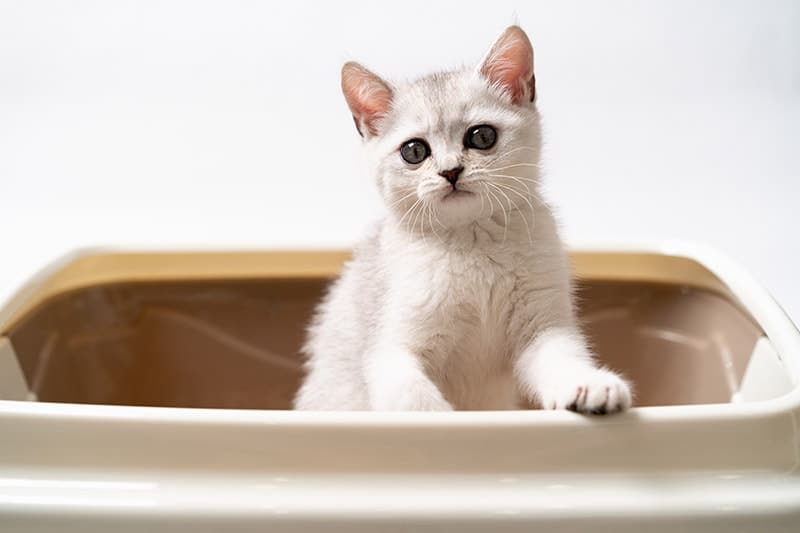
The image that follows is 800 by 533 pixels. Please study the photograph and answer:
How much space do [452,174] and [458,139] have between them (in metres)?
0.07

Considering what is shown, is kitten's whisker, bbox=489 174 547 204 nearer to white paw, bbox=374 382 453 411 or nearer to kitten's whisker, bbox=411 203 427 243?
kitten's whisker, bbox=411 203 427 243

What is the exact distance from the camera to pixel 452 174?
1.08 metres

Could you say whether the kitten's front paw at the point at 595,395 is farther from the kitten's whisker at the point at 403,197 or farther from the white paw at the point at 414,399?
the kitten's whisker at the point at 403,197

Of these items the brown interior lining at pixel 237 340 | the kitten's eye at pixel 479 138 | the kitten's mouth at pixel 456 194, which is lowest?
the brown interior lining at pixel 237 340

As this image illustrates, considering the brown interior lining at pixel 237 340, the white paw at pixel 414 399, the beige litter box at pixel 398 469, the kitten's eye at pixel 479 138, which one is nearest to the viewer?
the beige litter box at pixel 398 469

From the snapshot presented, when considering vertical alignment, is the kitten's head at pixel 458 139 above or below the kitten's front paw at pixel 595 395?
above

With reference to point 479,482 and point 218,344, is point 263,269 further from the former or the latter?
point 479,482

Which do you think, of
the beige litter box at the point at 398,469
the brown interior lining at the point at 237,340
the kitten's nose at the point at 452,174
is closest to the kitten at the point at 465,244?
the kitten's nose at the point at 452,174

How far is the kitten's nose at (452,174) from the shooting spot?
1.08 metres

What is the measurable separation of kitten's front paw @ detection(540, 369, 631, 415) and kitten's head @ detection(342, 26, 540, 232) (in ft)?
0.95

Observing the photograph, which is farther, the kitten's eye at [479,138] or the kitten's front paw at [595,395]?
the kitten's eye at [479,138]

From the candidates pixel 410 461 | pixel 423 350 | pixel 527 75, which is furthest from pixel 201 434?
pixel 527 75

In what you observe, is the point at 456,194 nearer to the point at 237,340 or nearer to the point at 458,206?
the point at 458,206

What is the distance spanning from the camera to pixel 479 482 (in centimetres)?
90
